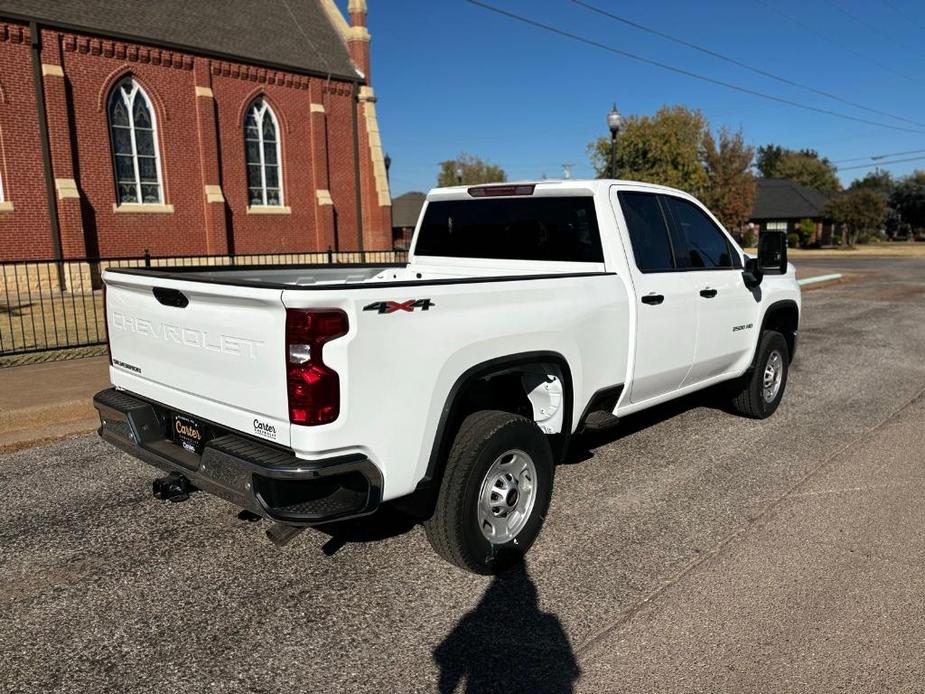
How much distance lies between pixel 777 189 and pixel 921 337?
61525 mm

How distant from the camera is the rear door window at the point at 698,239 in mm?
5492

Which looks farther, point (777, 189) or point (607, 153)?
point (777, 189)

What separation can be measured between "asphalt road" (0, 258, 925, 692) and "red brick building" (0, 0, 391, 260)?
1709cm

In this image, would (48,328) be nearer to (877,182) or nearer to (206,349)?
(206,349)

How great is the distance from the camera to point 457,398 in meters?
3.53

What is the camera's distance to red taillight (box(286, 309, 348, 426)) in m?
2.95

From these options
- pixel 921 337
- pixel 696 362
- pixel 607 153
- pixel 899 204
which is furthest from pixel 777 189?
pixel 696 362

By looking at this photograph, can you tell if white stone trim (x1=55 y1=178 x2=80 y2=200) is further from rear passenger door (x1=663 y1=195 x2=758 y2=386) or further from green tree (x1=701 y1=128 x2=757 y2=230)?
green tree (x1=701 y1=128 x2=757 y2=230)

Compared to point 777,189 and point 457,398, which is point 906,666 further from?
point 777,189

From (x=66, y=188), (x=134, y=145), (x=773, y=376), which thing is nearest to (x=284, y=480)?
(x=773, y=376)

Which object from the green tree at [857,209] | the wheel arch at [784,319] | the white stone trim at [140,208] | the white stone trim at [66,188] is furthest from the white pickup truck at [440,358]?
the green tree at [857,209]

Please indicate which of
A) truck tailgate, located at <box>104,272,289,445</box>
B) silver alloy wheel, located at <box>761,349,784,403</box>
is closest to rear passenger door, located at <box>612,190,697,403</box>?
silver alloy wheel, located at <box>761,349,784,403</box>

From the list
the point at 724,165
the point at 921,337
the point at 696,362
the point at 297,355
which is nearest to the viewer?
the point at 297,355

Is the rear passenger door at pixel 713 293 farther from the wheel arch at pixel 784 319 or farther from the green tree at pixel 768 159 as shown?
the green tree at pixel 768 159
